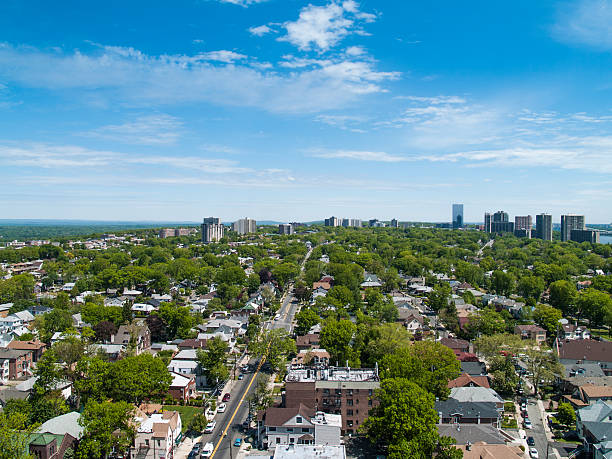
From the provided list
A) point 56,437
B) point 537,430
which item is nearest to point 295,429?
point 56,437

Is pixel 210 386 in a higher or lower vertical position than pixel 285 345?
lower

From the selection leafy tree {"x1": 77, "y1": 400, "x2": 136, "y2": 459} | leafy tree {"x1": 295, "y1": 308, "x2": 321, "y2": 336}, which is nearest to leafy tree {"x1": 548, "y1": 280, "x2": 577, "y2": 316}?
leafy tree {"x1": 295, "y1": 308, "x2": 321, "y2": 336}

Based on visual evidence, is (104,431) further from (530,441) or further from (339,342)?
(530,441)

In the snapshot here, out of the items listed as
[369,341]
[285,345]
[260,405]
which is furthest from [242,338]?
[260,405]

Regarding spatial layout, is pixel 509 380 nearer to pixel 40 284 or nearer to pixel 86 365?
pixel 86 365

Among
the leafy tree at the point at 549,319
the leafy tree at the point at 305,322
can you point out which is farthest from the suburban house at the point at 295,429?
the leafy tree at the point at 549,319
